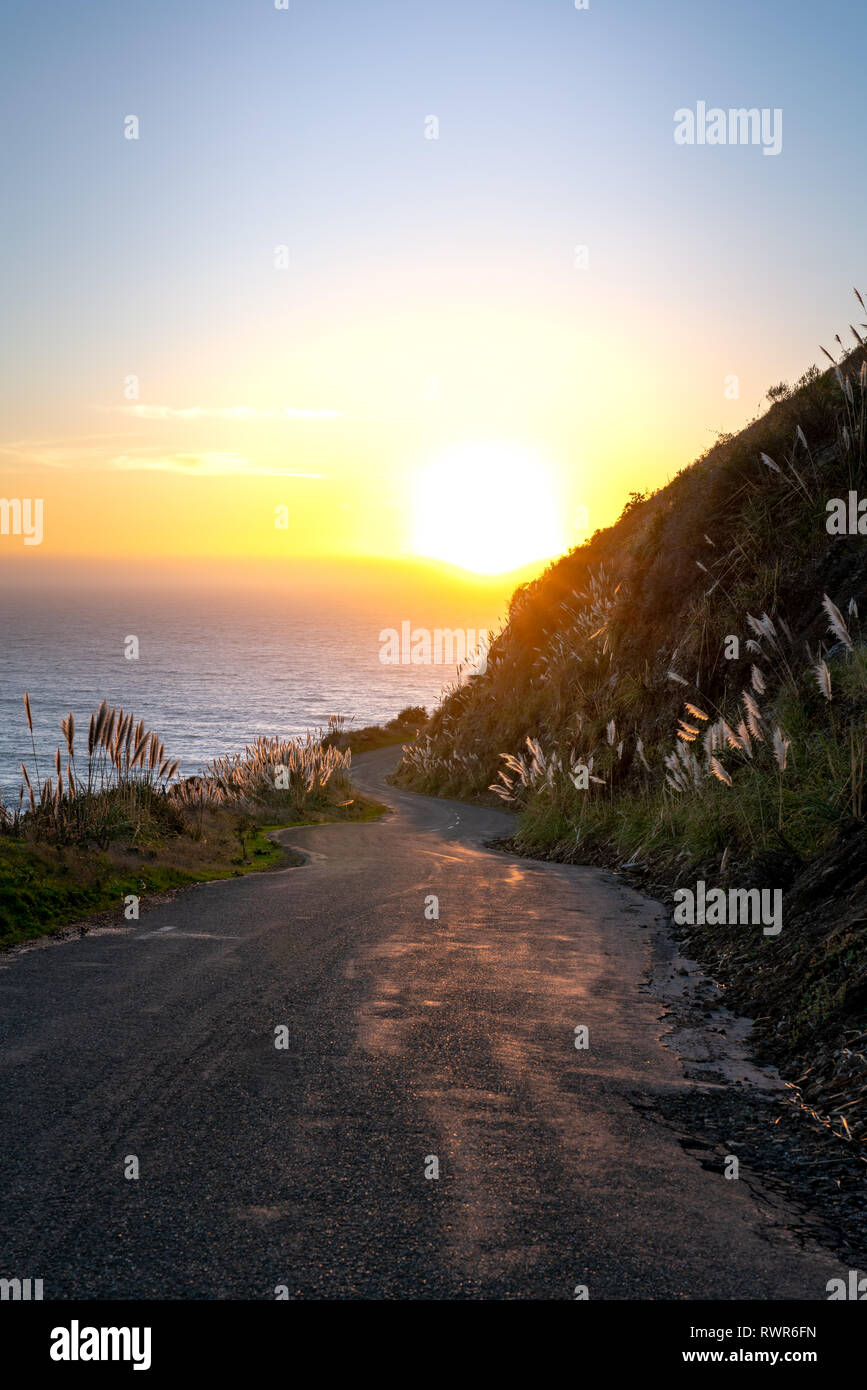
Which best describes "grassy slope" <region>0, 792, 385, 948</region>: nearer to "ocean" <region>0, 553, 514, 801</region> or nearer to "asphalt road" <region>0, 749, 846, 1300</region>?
"asphalt road" <region>0, 749, 846, 1300</region>

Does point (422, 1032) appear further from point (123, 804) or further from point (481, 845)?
point (481, 845)

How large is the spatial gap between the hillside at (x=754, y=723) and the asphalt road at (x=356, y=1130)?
1101mm

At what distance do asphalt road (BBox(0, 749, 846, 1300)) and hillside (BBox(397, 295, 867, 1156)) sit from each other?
1101 mm

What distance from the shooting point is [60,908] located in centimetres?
999

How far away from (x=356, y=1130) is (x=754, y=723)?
6806 mm

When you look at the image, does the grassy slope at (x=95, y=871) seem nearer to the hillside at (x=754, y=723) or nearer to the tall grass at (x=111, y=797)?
the tall grass at (x=111, y=797)

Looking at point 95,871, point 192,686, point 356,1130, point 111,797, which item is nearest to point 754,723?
point 356,1130

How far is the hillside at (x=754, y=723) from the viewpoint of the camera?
6.94m

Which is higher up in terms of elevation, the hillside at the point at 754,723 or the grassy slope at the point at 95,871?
the hillside at the point at 754,723

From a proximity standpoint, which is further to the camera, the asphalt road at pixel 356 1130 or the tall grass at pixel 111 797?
the tall grass at pixel 111 797

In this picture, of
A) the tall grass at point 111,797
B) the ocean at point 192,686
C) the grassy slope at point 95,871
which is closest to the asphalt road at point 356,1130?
the grassy slope at point 95,871

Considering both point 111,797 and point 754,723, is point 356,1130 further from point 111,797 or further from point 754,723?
point 111,797

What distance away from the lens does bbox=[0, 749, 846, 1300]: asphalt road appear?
353 centimetres

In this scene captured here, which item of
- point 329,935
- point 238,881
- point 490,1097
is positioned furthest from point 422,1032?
point 238,881
